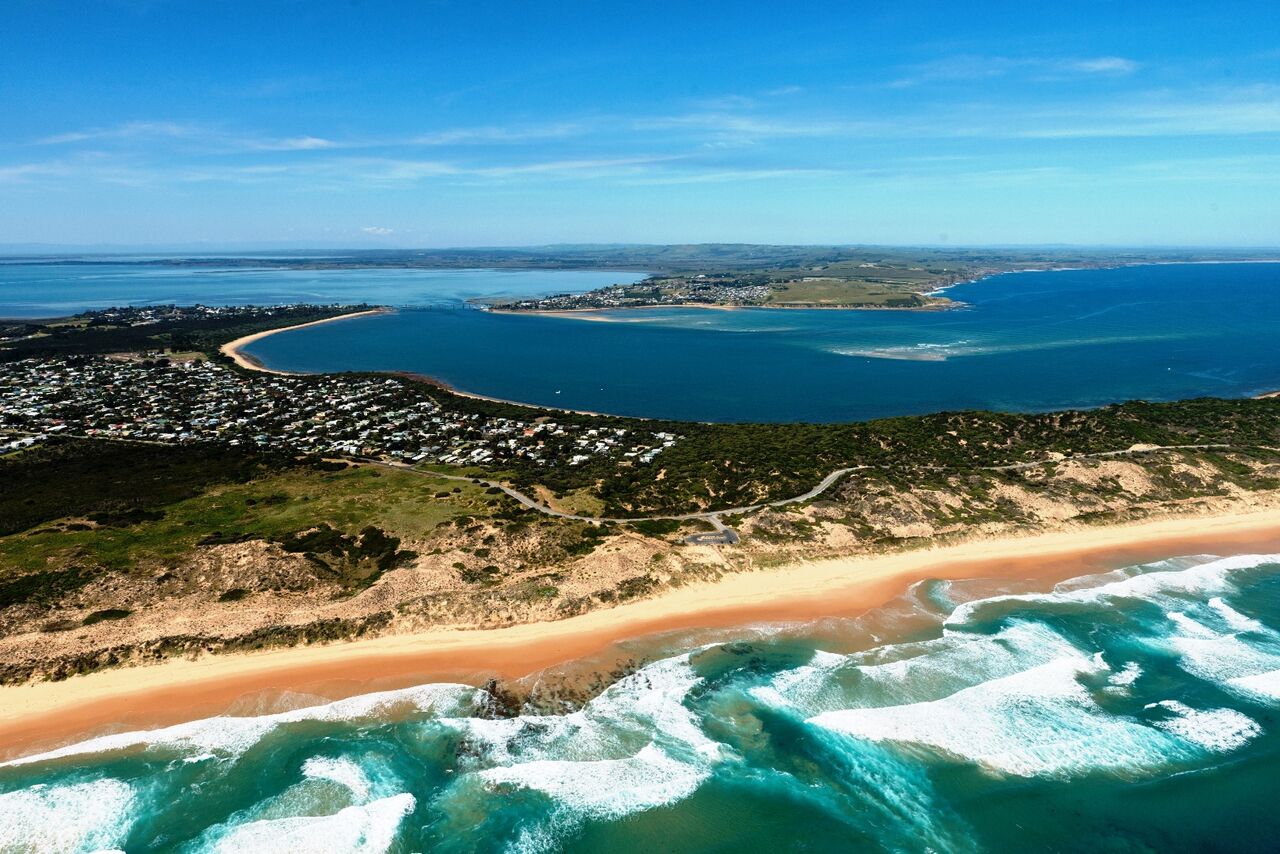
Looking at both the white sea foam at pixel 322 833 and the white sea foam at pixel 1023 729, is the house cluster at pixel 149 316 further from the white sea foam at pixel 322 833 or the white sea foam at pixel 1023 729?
the white sea foam at pixel 1023 729

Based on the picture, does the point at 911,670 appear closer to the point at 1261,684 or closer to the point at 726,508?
the point at 1261,684

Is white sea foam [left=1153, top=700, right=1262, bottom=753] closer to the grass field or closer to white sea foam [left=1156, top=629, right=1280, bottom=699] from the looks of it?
white sea foam [left=1156, top=629, right=1280, bottom=699]

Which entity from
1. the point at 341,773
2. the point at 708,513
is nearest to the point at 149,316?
the point at 708,513

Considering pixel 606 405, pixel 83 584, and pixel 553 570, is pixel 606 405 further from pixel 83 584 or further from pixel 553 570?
pixel 83 584

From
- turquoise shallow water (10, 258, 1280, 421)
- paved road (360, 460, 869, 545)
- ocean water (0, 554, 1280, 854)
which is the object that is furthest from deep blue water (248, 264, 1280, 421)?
ocean water (0, 554, 1280, 854)

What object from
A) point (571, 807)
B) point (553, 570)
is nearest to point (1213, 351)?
point (553, 570)

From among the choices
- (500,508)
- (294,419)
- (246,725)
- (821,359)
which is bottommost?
(246,725)

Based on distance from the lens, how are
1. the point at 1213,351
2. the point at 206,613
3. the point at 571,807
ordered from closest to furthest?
the point at 571,807, the point at 206,613, the point at 1213,351
